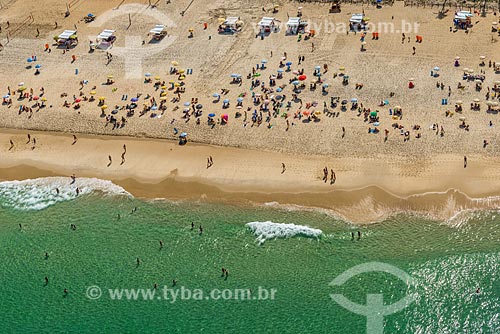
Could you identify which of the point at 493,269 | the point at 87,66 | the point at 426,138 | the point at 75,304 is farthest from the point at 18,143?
the point at 493,269

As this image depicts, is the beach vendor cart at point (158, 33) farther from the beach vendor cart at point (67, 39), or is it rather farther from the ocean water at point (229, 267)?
the ocean water at point (229, 267)

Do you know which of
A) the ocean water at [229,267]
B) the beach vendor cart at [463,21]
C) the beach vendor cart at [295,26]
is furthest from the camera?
the beach vendor cart at [295,26]

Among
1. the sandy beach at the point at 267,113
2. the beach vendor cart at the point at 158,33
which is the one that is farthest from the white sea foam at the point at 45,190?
the beach vendor cart at the point at 158,33

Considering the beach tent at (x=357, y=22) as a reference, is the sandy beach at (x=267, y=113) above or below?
below

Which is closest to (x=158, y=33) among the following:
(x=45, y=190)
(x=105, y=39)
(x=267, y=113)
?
(x=105, y=39)

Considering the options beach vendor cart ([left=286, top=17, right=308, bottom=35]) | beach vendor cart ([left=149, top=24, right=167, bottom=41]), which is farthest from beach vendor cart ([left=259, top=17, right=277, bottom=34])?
beach vendor cart ([left=149, top=24, right=167, bottom=41])
